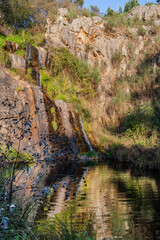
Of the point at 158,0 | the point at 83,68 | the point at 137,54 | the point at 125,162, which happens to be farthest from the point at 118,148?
the point at 158,0

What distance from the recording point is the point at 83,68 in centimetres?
2389

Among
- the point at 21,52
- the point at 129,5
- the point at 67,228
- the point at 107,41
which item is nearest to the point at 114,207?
the point at 67,228

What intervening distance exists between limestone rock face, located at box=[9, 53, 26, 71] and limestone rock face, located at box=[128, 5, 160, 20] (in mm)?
17533

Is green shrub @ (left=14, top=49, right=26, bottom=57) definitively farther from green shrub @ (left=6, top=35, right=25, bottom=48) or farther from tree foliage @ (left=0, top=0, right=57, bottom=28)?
tree foliage @ (left=0, top=0, right=57, bottom=28)

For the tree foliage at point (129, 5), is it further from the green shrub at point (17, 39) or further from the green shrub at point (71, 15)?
the green shrub at point (17, 39)

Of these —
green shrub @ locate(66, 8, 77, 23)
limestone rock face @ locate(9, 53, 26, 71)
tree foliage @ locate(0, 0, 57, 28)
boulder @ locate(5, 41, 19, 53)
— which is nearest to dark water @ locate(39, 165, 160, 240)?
limestone rock face @ locate(9, 53, 26, 71)

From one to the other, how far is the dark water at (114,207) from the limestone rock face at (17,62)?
12.8m

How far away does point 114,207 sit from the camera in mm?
5074

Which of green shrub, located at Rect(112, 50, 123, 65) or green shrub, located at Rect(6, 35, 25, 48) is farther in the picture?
green shrub, located at Rect(112, 50, 123, 65)

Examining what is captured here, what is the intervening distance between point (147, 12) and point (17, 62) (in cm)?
1884

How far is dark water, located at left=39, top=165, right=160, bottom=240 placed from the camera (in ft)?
12.0

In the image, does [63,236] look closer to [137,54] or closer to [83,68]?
[83,68]

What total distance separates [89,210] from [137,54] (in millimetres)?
24657

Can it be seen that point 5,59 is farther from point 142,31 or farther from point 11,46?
point 142,31
